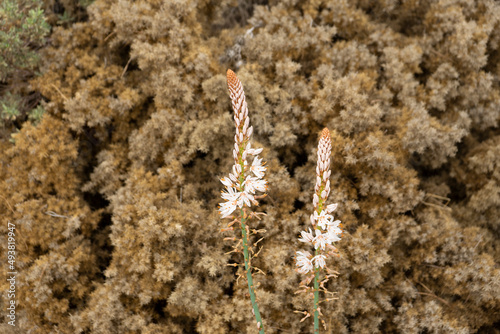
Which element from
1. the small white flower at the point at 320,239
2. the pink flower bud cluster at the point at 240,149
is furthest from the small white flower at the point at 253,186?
the small white flower at the point at 320,239

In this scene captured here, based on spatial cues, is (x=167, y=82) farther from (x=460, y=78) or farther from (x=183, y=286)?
(x=460, y=78)

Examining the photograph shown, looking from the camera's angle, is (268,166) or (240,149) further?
(268,166)

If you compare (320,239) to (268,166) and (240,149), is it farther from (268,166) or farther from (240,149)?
(268,166)

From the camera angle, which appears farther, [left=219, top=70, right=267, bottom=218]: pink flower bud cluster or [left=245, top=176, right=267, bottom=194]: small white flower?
[left=245, top=176, right=267, bottom=194]: small white flower

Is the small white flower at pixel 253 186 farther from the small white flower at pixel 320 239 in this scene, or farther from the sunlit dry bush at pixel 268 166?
the sunlit dry bush at pixel 268 166

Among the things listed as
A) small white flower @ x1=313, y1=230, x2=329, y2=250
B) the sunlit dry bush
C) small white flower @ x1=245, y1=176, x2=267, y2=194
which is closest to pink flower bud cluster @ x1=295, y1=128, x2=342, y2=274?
small white flower @ x1=313, y1=230, x2=329, y2=250

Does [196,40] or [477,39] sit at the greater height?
[477,39]

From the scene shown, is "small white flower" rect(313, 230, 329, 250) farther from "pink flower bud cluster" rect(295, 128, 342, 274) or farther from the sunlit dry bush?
the sunlit dry bush

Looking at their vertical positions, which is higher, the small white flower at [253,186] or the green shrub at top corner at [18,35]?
the small white flower at [253,186]

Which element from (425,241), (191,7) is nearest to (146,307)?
(425,241)

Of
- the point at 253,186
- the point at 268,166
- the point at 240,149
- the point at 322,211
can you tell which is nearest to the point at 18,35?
the point at 268,166

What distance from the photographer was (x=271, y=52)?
4.59 m

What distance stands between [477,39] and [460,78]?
51 cm

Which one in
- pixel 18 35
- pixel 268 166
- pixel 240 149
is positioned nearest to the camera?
pixel 240 149
